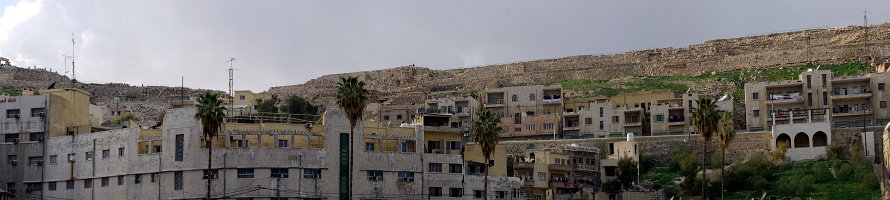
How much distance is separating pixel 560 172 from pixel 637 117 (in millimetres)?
19580

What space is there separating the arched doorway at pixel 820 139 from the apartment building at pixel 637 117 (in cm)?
1183

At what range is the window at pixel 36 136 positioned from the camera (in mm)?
81500

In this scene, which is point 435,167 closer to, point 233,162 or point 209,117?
point 233,162

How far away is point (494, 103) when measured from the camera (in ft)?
419

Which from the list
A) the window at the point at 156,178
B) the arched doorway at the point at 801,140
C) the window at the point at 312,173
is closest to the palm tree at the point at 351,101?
the window at the point at 312,173

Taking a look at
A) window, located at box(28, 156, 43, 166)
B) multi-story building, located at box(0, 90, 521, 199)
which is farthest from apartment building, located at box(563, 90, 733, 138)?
window, located at box(28, 156, 43, 166)

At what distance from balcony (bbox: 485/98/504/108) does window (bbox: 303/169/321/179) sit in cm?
5028

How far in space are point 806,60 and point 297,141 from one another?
3247 inches

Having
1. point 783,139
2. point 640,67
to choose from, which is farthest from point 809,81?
point 640,67

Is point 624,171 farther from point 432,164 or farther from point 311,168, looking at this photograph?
point 311,168

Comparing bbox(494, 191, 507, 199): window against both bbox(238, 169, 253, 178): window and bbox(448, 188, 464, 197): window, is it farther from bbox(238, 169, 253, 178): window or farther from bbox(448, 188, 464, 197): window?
bbox(238, 169, 253, 178): window

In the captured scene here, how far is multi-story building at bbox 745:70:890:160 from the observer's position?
364 ft

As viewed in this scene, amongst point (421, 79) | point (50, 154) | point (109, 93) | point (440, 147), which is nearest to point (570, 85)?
point (421, 79)

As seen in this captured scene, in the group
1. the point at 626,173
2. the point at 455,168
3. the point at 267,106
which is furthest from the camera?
the point at 267,106
